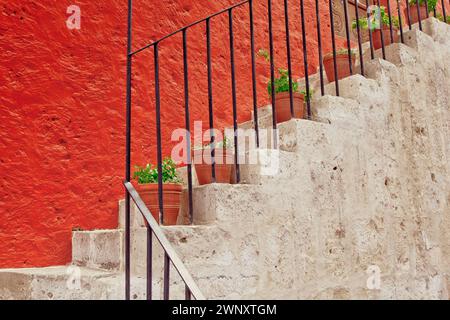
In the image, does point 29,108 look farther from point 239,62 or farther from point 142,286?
point 239,62

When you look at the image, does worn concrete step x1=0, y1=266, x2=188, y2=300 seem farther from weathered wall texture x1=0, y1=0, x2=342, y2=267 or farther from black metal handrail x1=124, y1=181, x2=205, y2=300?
weathered wall texture x1=0, y1=0, x2=342, y2=267

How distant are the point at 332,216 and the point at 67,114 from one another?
1.95m

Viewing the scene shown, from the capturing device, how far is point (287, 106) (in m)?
3.09

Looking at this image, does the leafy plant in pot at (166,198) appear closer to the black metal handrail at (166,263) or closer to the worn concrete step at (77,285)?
the black metal handrail at (166,263)

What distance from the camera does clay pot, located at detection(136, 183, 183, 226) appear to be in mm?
2377

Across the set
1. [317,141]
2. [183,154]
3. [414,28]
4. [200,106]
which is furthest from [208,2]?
[317,141]

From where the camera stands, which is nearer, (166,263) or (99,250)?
(166,263)

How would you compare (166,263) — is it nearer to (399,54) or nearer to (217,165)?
(217,165)

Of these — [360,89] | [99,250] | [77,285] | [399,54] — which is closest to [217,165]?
[99,250]

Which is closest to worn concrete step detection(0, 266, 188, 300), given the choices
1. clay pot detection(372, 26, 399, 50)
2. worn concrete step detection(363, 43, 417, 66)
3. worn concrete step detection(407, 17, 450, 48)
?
worn concrete step detection(363, 43, 417, 66)

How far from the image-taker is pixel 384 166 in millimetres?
3260

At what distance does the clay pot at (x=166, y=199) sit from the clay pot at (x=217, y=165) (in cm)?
17

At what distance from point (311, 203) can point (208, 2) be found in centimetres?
262
